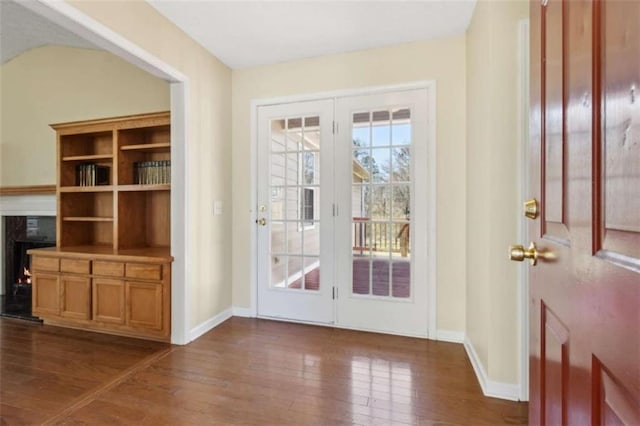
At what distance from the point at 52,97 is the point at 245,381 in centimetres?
385

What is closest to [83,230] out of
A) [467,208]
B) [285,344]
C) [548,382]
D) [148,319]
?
[148,319]

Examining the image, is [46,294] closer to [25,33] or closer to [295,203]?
[295,203]

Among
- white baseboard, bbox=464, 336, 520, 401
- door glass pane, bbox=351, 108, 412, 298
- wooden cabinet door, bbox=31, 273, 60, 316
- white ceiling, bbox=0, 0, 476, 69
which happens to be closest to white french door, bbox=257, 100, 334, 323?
door glass pane, bbox=351, 108, 412, 298

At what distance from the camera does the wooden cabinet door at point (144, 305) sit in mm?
2668

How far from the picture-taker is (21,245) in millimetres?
3961

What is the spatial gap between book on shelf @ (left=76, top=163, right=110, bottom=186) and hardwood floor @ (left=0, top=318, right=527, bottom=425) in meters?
1.50

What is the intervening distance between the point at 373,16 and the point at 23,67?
13.7 ft

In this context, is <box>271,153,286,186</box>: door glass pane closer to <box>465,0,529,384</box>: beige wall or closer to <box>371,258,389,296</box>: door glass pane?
<box>371,258,389,296</box>: door glass pane

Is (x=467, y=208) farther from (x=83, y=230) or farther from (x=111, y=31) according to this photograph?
(x=83, y=230)

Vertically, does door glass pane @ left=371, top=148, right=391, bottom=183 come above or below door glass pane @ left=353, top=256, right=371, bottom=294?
above

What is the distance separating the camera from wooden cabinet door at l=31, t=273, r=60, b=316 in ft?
9.78

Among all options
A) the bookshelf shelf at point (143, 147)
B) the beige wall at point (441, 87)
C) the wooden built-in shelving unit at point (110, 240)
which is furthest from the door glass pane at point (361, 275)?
the bookshelf shelf at point (143, 147)

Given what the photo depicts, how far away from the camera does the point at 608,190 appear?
574mm

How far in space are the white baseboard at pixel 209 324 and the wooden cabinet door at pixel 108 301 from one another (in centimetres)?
63
